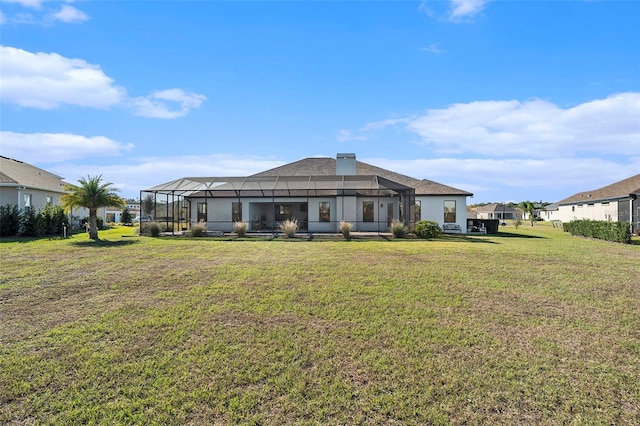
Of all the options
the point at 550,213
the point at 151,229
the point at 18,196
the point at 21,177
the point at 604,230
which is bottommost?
the point at 604,230

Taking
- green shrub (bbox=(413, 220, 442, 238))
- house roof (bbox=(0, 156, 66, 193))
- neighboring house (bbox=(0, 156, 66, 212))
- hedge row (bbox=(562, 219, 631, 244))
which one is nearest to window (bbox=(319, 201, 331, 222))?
green shrub (bbox=(413, 220, 442, 238))

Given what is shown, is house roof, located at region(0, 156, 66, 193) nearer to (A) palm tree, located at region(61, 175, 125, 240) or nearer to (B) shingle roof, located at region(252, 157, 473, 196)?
(A) palm tree, located at region(61, 175, 125, 240)

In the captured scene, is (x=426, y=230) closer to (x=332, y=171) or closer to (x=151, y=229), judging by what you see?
(x=332, y=171)

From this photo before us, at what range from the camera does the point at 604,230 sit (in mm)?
18406

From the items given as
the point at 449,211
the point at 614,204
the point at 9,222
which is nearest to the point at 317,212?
the point at 449,211

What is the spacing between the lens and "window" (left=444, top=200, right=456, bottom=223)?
22750 mm

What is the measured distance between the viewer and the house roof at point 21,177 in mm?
18500

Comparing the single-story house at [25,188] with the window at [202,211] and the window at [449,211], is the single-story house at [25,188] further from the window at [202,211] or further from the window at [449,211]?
the window at [449,211]

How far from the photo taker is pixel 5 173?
19156 mm

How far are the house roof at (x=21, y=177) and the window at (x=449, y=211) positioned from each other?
81.6 feet

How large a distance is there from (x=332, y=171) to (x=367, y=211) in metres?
5.87

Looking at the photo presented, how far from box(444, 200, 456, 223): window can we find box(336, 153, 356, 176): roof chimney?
23.0 feet

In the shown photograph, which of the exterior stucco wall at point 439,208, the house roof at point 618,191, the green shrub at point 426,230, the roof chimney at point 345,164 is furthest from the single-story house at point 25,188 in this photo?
the house roof at point 618,191

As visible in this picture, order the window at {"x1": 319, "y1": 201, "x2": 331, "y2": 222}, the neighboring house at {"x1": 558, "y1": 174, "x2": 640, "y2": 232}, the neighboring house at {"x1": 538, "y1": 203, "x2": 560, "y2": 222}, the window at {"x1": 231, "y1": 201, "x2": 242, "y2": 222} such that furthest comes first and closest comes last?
the neighboring house at {"x1": 538, "y1": 203, "x2": 560, "y2": 222} < the neighboring house at {"x1": 558, "y1": 174, "x2": 640, "y2": 232} < the window at {"x1": 231, "y1": 201, "x2": 242, "y2": 222} < the window at {"x1": 319, "y1": 201, "x2": 331, "y2": 222}
